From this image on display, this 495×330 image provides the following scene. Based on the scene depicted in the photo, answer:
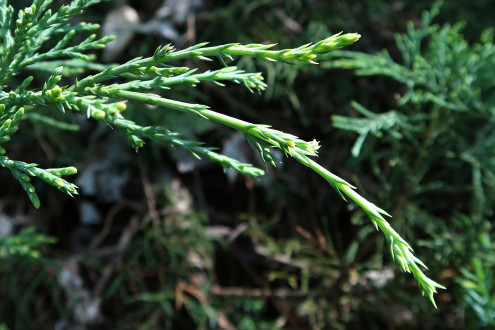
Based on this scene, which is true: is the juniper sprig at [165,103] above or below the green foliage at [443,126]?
above

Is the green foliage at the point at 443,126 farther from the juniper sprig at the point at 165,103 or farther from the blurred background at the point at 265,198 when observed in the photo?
the juniper sprig at the point at 165,103

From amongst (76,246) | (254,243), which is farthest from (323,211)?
(76,246)

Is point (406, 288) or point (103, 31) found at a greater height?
point (103, 31)

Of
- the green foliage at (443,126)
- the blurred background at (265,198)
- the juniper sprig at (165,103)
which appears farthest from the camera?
the blurred background at (265,198)

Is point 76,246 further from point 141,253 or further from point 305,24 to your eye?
point 305,24

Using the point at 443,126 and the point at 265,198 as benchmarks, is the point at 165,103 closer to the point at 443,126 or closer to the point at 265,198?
the point at 443,126

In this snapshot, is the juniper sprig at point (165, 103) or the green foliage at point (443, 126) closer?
the juniper sprig at point (165, 103)

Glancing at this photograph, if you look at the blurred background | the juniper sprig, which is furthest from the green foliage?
the juniper sprig

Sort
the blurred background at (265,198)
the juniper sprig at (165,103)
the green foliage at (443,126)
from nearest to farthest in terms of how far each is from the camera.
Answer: the juniper sprig at (165,103), the green foliage at (443,126), the blurred background at (265,198)

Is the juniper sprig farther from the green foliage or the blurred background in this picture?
the blurred background

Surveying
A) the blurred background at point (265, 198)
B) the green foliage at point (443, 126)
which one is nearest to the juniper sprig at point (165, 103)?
the green foliage at point (443, 126)
